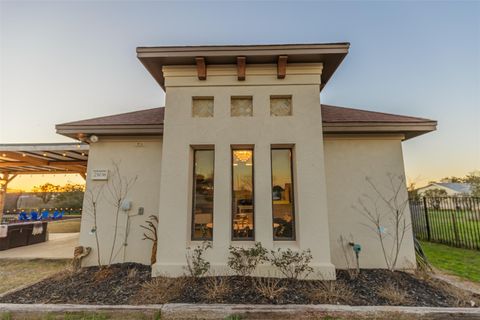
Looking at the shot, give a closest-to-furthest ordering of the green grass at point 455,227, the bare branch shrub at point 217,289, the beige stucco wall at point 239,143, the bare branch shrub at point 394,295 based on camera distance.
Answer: the bare branch shrub at point 394,295
the bare branch shrub at point 217,289
the beige stucco wall at point 239,143
the green grass at point 455,227

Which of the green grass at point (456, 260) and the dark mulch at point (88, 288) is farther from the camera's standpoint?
the green grass at point (456, 260)

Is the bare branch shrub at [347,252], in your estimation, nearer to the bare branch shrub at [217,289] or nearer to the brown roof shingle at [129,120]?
the bare branch shrub at [217,289]

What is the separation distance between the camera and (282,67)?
491 cm

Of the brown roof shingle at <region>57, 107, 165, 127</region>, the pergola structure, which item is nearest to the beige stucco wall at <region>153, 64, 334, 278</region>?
the brown roof shingle at <region>57, 107, 165, 127</region>

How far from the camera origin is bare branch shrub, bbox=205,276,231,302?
3.47m

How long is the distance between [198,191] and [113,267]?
9.50 feet

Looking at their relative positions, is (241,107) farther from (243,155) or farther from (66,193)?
(66,193)

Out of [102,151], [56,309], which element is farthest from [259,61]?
[56,309]

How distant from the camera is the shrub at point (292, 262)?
415 centimetres

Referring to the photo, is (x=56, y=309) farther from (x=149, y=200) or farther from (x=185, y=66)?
(x=185, y=66)

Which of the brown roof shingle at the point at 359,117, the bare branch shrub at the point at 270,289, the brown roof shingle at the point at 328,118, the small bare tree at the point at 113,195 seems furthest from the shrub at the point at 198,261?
the brown roof shingle at the point at 359,117

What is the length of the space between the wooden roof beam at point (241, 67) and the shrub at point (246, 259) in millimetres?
3910

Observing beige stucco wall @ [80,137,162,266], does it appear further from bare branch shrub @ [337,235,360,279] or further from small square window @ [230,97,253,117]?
bare branch shrub @ [337,235,360,279]

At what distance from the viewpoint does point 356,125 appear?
17.6ft
